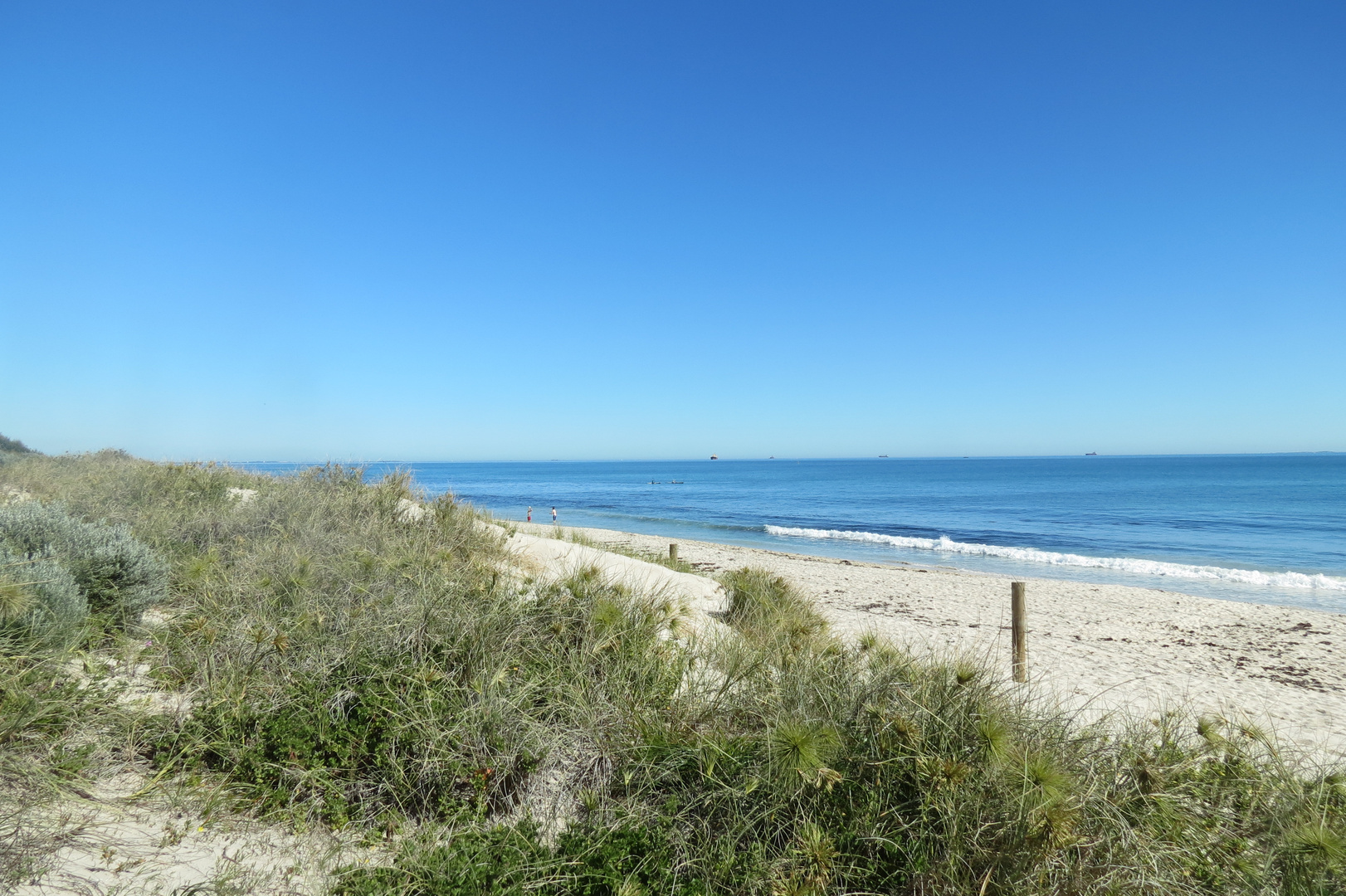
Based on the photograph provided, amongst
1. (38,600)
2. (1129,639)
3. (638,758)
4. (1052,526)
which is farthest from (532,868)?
(1052,526)

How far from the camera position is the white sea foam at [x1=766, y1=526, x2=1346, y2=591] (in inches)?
750

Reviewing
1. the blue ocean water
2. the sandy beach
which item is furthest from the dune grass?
the blue ocean water

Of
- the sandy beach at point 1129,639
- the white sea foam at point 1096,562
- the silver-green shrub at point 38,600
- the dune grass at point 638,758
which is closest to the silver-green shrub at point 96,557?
the silver-green shrub at point 38,600

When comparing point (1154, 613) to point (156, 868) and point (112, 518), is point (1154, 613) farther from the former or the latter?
point (112, 518)

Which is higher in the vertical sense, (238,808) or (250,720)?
(250,720)

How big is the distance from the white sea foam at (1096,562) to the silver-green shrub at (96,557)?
25.4m

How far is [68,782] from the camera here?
11.1ft

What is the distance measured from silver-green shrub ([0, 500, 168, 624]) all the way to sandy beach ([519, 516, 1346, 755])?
21.4 feet

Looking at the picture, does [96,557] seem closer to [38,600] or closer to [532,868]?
[38,600]

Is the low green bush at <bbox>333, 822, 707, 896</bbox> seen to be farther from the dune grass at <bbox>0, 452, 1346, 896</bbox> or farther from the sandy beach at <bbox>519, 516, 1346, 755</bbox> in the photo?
the sandy beach at <bbox>519, 516, 1346, 755</bbox>

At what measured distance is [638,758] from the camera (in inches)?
151

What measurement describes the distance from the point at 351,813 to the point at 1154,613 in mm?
16989

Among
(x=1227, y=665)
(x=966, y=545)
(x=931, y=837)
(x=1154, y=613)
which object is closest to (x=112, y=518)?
(x=931, y=837)

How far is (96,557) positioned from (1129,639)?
615 inches
